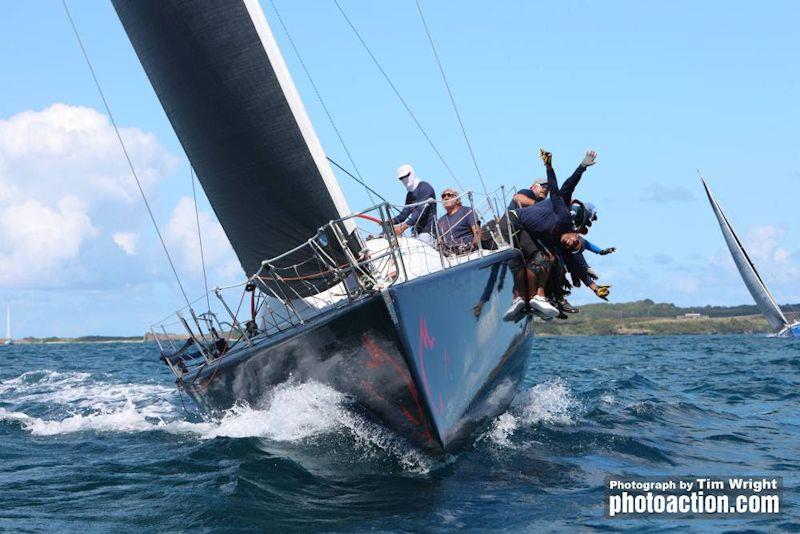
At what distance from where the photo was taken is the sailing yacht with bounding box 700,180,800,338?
1339 inches

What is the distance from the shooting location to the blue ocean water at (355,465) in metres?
5.80

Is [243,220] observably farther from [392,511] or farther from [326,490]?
[392,511]

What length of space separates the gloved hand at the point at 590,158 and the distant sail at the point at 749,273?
27.2 meters

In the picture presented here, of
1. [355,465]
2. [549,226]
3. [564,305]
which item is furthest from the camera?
[564,305]

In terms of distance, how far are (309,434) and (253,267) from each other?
90.5 inches

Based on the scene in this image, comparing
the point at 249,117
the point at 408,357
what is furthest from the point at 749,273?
the point at 408,357

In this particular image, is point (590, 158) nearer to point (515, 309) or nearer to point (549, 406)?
point (515, 309)

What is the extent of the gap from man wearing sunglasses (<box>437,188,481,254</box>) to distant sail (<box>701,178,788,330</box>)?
85.9 feet

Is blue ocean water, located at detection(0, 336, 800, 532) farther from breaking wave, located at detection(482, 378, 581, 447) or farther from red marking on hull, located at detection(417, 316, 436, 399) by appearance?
red marking on hull, located at detection(417, 316, 436, 399)

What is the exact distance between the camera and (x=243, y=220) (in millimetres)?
9125

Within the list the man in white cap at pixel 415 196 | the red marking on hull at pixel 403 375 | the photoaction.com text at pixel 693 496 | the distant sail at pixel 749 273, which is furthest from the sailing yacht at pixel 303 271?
the distant sail at pixel 749 273

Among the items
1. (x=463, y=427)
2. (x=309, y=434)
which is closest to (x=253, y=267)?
(x=309, y=434)

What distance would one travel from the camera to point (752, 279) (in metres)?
36.1

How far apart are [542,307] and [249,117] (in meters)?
3.22
